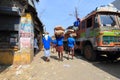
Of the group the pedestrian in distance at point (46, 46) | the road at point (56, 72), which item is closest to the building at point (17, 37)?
the road at point (56, 72)

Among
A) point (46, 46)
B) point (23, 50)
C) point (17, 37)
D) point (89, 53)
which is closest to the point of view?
point (23, 50)

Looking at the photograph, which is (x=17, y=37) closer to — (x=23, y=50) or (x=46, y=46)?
(x=23, y=50)

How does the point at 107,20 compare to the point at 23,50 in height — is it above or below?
above

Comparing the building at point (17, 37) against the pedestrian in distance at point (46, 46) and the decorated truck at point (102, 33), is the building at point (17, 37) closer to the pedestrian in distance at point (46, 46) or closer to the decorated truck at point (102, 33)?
the pedestrian in distance at point (46, 46)

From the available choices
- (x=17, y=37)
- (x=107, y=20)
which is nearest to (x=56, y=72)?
(x=17, y=37)

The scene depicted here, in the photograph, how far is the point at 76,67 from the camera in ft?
43.6

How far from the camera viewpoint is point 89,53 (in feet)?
51.9

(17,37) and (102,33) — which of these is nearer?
(17,37)

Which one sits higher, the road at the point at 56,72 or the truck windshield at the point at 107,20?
the truck windshield at the point at 107,20

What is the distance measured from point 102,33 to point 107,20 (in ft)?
3.83

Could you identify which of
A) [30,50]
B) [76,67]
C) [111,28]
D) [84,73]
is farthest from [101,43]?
[30,50]

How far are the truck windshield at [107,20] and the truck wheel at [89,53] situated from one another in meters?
1.78

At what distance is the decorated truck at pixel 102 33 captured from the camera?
1433cm

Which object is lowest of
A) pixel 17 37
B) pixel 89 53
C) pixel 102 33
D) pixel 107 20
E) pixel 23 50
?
pixel 89 53
